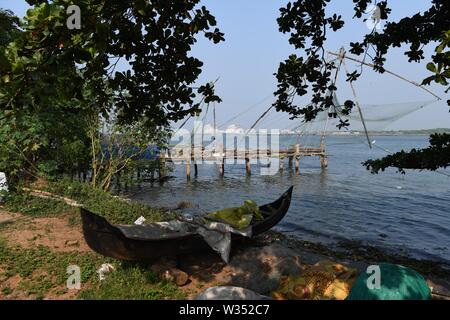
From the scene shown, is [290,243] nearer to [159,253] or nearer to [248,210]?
[248,210]

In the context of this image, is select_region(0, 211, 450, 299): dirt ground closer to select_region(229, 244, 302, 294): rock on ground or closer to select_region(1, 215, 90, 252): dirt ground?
select_region(1, 215, 90, 252): dirt ground

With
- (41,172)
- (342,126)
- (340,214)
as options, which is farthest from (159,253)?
(340,214)

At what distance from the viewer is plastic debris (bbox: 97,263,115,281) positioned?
7.58 metres

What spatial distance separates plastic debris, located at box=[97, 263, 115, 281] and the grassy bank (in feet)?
0.36

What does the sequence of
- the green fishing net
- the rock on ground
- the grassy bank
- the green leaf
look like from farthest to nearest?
1. the rock on ground
2. the grassy bank
3. the green fishing net
4. the green leaf

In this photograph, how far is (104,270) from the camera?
7.72m

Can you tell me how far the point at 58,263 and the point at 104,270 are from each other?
1.24 m

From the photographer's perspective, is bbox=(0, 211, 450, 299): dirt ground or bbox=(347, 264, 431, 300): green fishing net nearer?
bbox=(347, 264, 431, 300): green fishing net

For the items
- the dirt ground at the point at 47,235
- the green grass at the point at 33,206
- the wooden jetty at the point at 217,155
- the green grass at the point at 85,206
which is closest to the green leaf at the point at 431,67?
the dirt ground at the point at 47,235

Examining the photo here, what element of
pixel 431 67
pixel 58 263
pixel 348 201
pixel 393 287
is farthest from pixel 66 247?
pixel 348 201

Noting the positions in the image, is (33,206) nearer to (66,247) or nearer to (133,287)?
(66,247)

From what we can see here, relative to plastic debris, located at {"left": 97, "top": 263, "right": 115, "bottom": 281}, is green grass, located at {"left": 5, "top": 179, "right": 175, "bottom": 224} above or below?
above

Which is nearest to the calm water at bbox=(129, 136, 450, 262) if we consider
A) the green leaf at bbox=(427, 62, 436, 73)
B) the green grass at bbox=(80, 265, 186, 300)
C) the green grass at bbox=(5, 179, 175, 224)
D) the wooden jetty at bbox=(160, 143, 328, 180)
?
the wooden jetty at bbox=(160, 143, 328, 180)

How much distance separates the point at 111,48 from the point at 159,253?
4976 mm
